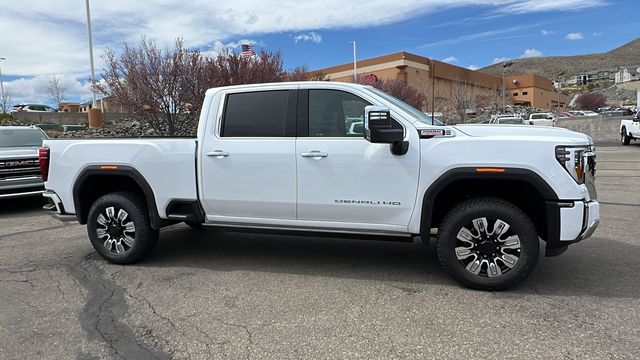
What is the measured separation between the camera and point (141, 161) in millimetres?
5336

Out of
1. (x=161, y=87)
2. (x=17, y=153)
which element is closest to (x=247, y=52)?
(x=161, y=87)

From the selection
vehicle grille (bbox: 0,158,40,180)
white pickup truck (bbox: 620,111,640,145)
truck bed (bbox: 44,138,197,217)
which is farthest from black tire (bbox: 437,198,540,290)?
white pickup truck (bbox: 620,111,640,145)

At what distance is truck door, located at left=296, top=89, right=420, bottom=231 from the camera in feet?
14.9

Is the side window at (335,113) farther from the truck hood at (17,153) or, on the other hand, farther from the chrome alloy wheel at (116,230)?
the truck hood at (17,153)

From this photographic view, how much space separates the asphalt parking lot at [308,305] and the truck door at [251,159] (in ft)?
→ 2.37

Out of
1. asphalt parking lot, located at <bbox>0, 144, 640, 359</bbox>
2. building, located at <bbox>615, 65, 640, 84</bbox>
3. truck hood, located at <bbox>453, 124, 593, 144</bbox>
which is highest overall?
building, located at <bbox>615, 65, 640, 84</bbox>

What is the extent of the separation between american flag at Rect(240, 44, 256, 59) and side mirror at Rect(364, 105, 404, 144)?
60.5 feet

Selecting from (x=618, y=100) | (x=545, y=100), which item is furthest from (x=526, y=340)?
(x=618, y=100)

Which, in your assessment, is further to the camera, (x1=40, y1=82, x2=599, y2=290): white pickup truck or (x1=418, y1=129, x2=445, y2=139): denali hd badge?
(x1=418, y1=129, x2=445, y2=139): denali hd badge

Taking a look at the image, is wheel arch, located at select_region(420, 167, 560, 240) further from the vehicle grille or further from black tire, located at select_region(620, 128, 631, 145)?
black tire, located at select_region(620, 128, 631, 145)

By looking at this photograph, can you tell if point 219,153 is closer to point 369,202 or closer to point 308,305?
point 369,202

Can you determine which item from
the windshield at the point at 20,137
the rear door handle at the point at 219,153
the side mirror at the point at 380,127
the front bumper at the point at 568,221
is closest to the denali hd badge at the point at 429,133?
the side mirror at the point at 380,127

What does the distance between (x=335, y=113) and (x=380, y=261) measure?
176 cm

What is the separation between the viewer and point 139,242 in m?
5.45
